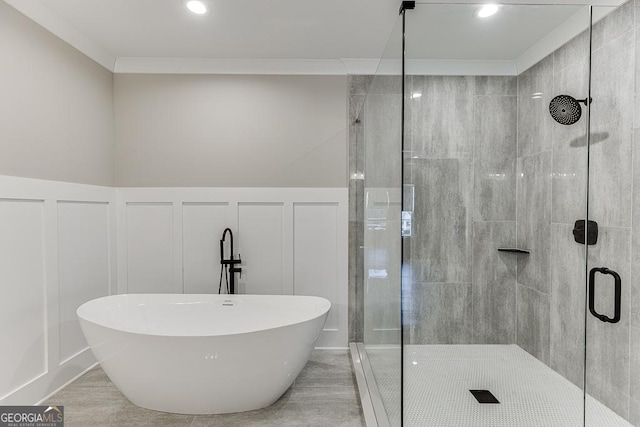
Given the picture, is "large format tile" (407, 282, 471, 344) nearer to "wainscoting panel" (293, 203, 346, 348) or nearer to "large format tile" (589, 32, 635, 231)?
"large format tile" (589, 32, 635, 231)

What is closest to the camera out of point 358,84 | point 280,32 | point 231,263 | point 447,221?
point 447,221

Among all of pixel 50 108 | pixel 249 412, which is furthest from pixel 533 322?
pixel 50 108

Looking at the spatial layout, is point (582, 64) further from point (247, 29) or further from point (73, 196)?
point (73, 196)

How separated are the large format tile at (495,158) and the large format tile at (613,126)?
429 mm

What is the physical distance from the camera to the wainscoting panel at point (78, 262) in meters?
2.61

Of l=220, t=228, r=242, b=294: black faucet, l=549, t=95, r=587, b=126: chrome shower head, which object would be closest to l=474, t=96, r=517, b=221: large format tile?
l=549, t=95, r=587, b=126: chrome shower head

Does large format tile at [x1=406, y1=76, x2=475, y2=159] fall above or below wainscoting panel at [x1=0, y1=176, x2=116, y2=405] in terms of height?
above

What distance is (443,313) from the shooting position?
2.10 meters

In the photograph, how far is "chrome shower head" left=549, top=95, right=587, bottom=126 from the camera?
172 centimetres

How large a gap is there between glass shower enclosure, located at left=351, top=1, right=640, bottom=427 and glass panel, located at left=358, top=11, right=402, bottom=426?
17 millimetres

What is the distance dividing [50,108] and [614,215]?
345cm

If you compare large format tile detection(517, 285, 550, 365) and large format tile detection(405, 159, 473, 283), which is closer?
large format tile detection(517, 285, 550, 365)

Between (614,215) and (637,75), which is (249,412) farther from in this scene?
(637,75)

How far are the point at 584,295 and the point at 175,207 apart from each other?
116 inches
